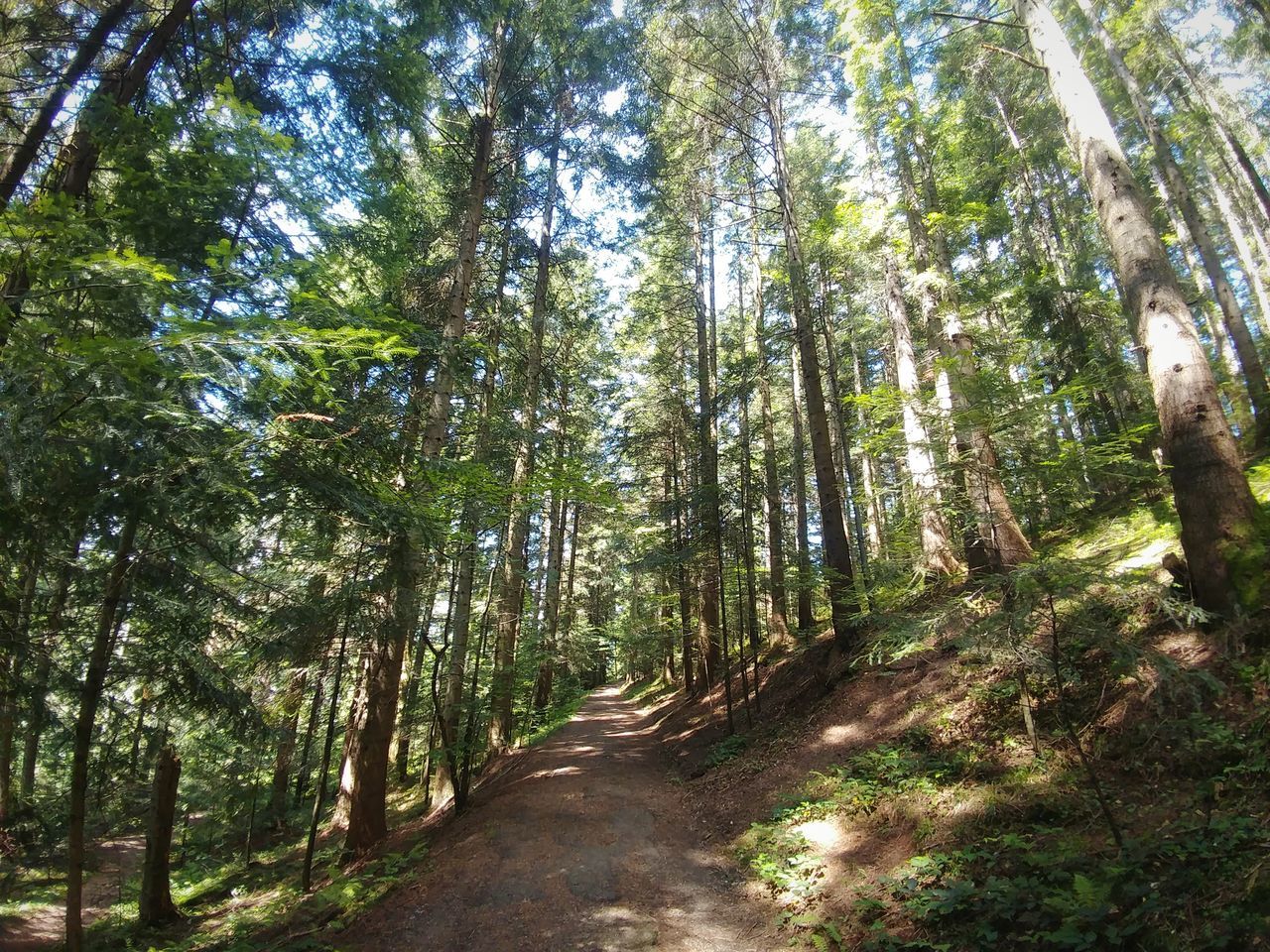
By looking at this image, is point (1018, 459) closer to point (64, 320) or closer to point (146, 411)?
point (146, 411)

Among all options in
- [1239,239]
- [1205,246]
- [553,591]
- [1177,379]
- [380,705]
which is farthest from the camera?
[1239,239]

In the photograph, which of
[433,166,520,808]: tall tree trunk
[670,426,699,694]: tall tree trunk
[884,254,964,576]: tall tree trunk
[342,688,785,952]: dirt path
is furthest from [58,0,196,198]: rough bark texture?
[670,426,699,694]: tall tree trunk

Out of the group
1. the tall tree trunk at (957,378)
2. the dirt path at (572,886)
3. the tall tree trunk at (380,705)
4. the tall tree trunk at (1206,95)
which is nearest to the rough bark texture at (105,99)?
the tall tree trunk at (380,705)

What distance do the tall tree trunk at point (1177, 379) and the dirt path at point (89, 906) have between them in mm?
13704

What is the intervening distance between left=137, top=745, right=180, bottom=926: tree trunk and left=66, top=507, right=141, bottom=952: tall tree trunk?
5268 millimetres

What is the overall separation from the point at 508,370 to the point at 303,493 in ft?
26.9

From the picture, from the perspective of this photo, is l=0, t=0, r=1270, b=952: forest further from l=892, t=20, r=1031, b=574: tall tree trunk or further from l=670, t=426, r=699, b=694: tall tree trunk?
l=670, t=426, r=699, b=694: tall tree trunk

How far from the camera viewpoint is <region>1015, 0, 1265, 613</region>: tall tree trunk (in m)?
4.41

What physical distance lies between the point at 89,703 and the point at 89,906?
12.7 m

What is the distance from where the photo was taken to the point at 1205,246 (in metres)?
12.6

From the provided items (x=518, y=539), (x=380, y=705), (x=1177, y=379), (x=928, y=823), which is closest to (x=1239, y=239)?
(x=1177, y=379)

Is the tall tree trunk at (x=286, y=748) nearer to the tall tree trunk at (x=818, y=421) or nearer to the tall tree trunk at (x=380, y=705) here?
the tall tree trunk at (x=380, y=705)

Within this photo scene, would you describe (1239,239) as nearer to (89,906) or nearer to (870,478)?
(870,478)

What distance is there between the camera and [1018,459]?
462 cm
